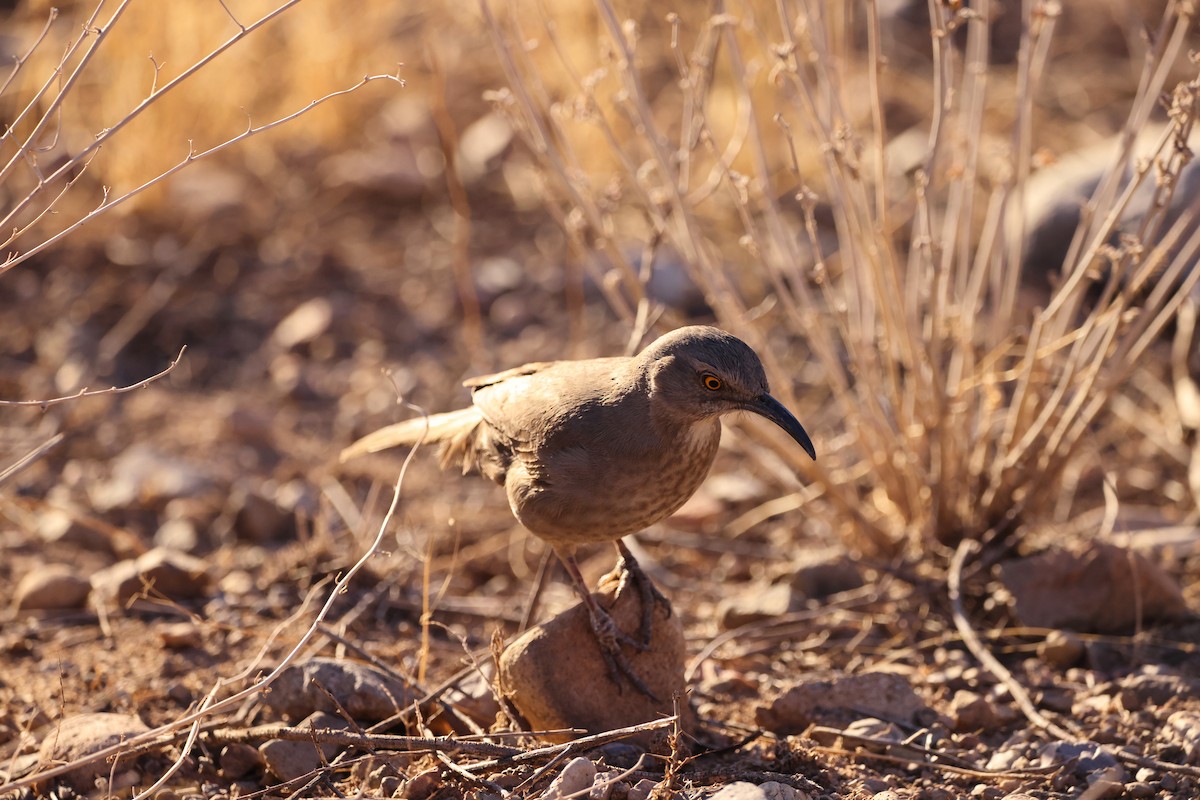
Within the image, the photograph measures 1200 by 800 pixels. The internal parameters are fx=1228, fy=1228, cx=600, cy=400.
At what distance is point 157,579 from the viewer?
4.16 meters

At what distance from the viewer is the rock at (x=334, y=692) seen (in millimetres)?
3350

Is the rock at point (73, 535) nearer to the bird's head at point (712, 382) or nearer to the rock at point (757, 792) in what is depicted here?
the bird's head at point (712, 382)

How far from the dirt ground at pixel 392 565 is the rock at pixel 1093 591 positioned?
41 millimetres

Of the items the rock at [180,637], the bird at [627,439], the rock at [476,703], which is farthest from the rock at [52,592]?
the bird at [627,439]

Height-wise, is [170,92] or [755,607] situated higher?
[170,92]

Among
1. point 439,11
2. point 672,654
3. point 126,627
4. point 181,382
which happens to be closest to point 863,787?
point 672,654

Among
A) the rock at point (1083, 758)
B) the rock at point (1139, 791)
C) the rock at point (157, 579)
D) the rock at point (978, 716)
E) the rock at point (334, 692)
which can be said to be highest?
the rock at point (157, 579)

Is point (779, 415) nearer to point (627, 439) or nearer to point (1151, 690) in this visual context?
point (627, 439)

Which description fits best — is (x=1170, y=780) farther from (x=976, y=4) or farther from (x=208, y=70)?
(x=208, y=70)

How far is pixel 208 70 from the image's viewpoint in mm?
7109

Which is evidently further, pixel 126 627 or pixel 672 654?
pixel 126 627

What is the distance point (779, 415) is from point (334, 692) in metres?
1.43

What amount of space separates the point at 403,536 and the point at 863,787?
220 centimetres

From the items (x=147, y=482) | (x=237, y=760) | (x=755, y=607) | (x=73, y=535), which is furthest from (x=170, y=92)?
(x=237, y=760)
